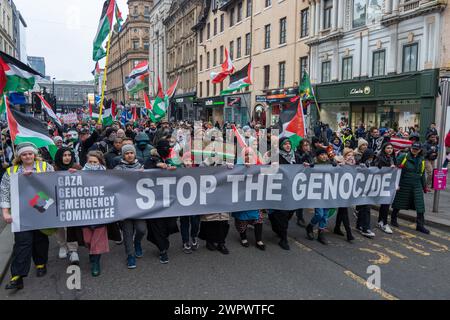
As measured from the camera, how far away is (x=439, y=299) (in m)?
4.45

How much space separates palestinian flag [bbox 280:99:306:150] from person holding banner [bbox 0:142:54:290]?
449 centimetres

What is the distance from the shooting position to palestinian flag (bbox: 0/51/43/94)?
5902mm

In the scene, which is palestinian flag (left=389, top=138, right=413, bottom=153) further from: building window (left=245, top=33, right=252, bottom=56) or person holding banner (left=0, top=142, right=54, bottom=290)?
building window (left=245, top=33, right=252, bottom=56)

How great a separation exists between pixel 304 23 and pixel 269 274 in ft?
81.7

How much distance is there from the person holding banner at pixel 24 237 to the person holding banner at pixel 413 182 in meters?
5.93

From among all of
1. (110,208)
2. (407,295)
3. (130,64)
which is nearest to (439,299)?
(407,295)

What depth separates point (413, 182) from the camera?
7312mm

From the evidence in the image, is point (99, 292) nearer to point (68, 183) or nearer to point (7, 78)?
point (68, 183)

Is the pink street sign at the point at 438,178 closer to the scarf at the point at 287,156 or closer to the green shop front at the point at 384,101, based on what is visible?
the scarf at the point at 287,156

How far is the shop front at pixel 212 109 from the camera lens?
40969mm

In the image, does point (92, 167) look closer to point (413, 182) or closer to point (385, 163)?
point (385, 163)

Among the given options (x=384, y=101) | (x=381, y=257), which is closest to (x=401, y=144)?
(x=381, y=257)

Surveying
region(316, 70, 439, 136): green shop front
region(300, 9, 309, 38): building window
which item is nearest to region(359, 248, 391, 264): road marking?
region(316, 70, 439, 136): green shop front
